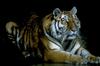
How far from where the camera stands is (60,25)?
2.21 metres

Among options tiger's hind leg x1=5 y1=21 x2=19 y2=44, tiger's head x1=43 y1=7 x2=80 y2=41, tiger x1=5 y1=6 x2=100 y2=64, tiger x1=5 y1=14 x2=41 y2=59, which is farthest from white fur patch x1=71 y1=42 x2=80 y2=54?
tiger's hind leg x1=5 y1=21 x2=19 y2=44

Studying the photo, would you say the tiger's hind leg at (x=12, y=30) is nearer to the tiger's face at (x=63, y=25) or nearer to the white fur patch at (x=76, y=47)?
the tiger's face at (x=63, y=25)

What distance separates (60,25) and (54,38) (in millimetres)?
95

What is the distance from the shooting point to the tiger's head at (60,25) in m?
2.18

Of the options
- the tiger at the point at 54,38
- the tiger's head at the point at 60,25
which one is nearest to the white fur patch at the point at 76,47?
the tiger at the point at 54,38

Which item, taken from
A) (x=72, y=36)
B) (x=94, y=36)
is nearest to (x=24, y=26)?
(x=72, y=36)

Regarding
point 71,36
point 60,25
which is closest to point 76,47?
point 71,36

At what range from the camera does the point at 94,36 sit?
8.64 feet

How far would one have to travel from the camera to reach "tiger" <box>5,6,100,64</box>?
209cm

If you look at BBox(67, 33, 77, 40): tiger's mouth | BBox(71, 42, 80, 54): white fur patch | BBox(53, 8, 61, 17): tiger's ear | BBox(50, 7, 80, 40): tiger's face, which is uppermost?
BBox(53, 8, 61, 17): tiger's ear

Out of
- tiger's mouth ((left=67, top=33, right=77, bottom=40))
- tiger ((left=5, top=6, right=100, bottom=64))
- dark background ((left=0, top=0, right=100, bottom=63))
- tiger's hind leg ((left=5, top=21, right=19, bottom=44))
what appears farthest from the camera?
dark background ((left=0, top=0, right=100, bottom=63))

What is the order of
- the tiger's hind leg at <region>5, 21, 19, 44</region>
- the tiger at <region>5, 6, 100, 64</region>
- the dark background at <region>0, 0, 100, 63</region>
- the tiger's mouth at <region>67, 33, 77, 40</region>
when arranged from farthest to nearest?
the dark background at <region>0, 0, 100, 63</region>, the tiger's hind leg at <region>5, 21, 19, 44</region>, the tiger's mouth at <region>67, 33, 77, 40</region>, the tiger at <region>5, 6, 100, 64</region>

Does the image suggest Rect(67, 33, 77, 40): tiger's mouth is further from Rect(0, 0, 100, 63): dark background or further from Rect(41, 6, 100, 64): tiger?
Rect(0, 0, 100, 63): dark background

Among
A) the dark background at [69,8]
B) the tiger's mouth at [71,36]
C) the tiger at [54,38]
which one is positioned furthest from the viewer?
the dark background at [69,8]
